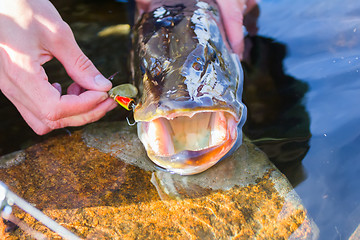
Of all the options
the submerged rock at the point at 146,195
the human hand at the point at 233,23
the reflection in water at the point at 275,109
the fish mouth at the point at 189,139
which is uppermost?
the human hand at the point at 233,23

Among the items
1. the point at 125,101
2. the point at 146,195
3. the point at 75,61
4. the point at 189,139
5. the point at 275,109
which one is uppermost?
the point at 75,61

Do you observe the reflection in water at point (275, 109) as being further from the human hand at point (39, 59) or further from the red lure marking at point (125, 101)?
the human hand at point (39, 59)

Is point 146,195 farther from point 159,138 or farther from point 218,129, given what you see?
point 218,129

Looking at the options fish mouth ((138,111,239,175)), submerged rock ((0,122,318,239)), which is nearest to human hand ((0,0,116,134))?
submerged rock ((0,122,318,239))

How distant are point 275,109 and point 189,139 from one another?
0.91 m

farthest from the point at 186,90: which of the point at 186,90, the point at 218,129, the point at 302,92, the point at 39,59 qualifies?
the point at 302,92

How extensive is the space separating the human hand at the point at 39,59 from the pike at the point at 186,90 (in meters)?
0.33

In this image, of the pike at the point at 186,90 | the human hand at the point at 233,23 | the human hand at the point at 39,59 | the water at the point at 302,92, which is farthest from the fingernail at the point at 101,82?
the human hand at the point at 233,23

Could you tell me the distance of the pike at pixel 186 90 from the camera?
167 centimetres

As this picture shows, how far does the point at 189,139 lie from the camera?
191 centimetres

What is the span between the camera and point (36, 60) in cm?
181

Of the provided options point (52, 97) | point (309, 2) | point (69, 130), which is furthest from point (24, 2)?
point (309, 2)

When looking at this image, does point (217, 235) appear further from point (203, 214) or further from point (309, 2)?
point (309, 2)

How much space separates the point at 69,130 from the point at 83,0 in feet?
6.59
